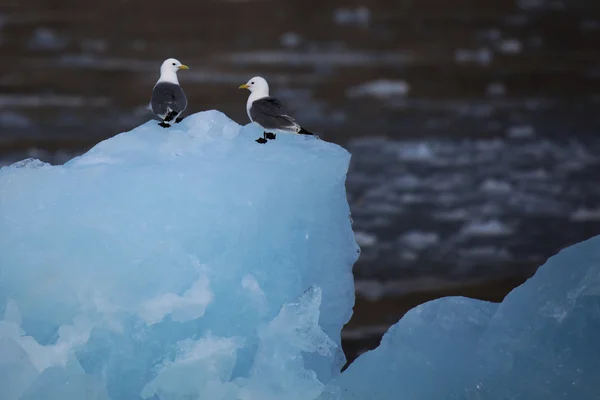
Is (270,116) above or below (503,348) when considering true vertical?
above

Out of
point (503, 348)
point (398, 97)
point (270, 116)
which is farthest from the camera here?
point (398, 97)

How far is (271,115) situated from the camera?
133 centimetres

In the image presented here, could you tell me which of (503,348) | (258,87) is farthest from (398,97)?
(503,348)

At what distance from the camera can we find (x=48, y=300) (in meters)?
1.24

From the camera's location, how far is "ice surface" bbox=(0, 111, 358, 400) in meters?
1.23

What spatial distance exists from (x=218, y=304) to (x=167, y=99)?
316 millimetres

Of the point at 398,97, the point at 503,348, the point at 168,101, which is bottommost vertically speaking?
the point at 398,97

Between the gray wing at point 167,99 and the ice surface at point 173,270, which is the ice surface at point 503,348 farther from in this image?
the gray wing at point 167,99

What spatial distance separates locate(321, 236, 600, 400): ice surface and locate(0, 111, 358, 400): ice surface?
0.10m

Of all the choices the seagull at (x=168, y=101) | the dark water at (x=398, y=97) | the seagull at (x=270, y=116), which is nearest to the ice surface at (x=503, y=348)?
the seagull at (x=270, y=116)

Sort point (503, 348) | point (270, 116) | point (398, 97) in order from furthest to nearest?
point (398, 97) → point (270, 116) → point (503, 348)

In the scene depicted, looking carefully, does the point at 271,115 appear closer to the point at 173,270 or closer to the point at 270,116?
the point at 270,116

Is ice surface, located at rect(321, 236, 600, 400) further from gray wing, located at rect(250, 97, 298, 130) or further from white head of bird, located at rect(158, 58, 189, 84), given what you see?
white head of bird, located at rect(158, 58, 189, 84)

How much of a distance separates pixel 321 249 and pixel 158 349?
27 cm
